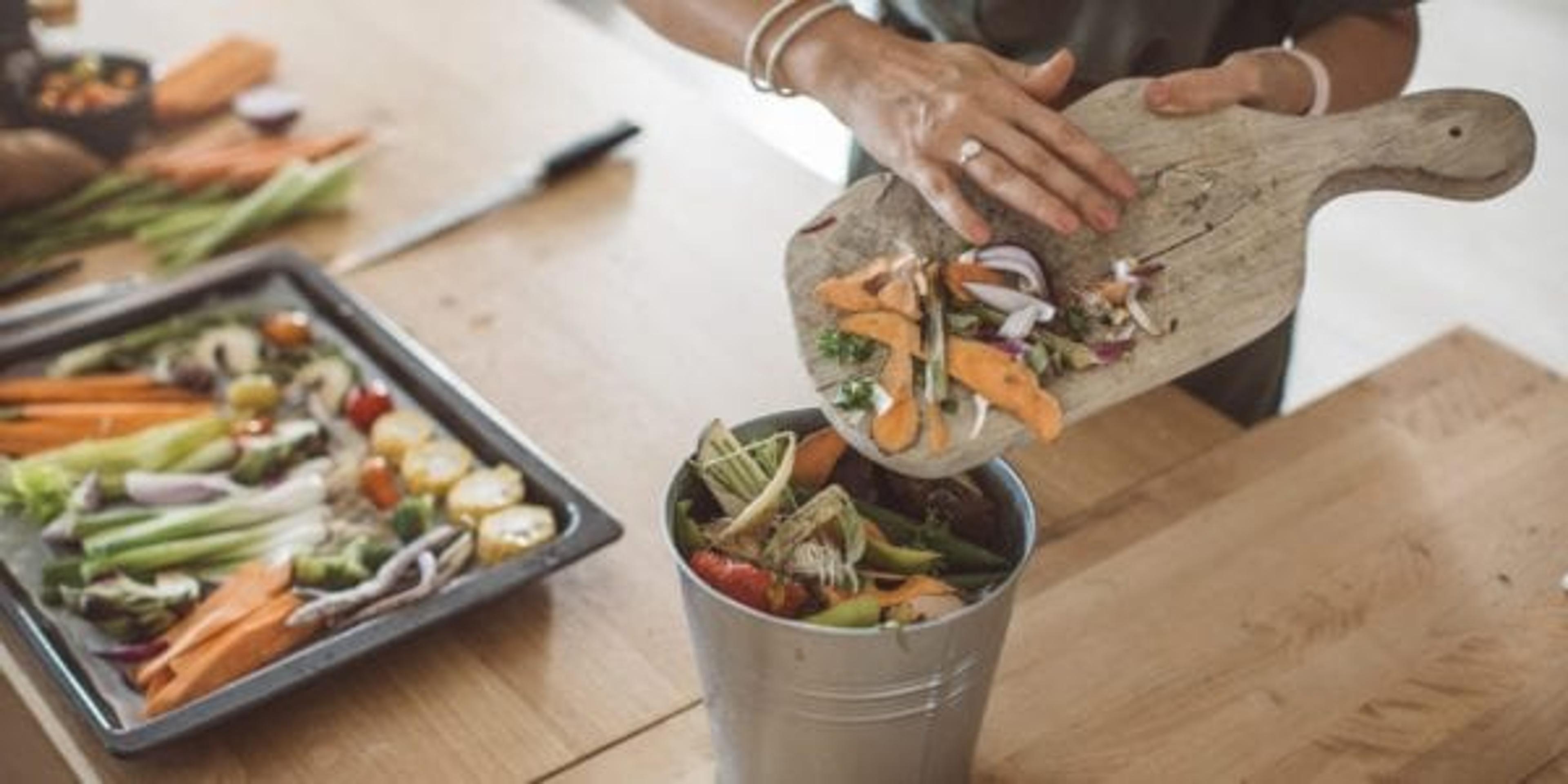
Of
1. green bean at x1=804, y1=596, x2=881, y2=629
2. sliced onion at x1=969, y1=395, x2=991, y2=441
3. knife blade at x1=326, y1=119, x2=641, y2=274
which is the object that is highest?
sliced onion at x1=969, y1=395, x2=991, y2=441

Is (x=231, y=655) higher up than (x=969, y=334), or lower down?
lower down

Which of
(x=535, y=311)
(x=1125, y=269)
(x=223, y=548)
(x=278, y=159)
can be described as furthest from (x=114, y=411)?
(x=1125, y=269)

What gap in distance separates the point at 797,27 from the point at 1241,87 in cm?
34

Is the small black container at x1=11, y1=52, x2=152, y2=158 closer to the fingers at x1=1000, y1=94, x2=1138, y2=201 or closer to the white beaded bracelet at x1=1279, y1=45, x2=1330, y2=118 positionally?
the fingers at x1=1000, y1=94, x2=1138, y2=201

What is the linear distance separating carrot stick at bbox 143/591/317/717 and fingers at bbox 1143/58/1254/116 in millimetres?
→ 745

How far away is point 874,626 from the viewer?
1.09 meters

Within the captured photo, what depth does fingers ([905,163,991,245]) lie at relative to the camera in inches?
51.4

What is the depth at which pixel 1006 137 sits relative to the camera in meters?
1.33

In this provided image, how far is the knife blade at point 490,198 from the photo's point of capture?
1.95 m

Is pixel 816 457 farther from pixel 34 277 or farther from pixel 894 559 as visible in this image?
pixel 34 277

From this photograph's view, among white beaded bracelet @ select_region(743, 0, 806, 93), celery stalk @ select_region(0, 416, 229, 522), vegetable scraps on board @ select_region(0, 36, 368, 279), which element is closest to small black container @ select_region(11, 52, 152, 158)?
vegetable scraps on board @ select_region(0, 36, 368, 279)

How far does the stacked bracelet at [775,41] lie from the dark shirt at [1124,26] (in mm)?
201

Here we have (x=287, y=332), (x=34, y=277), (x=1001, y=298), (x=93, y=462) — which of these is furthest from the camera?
(x=34, y=277)

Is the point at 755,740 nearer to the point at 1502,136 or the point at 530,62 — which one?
the point at 1502,136
